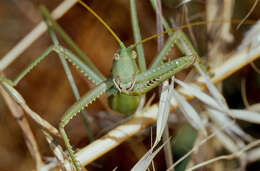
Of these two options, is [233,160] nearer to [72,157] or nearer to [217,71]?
[217,71]

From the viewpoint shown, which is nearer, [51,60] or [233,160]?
[233,160]

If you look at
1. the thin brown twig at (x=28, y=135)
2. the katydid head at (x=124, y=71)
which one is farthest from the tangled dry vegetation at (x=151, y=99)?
the katydid head at (x=124, y=71)

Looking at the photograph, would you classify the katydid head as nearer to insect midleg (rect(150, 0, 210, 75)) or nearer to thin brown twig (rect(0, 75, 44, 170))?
insect midleg (rect(150, 0, 210, 75))

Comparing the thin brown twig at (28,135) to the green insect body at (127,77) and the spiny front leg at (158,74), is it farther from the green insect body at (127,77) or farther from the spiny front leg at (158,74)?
the spiny front leg at (158,74)

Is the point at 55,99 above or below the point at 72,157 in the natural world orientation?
above

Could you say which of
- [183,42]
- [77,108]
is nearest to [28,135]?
[77,108]

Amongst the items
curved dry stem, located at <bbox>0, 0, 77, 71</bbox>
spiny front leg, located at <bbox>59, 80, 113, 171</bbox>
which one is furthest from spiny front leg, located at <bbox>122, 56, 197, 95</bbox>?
curved dry stem, located at <bbox>0, 0, 77, 71</bbox>

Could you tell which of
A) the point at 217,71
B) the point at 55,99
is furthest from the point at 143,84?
the point at 55,99
